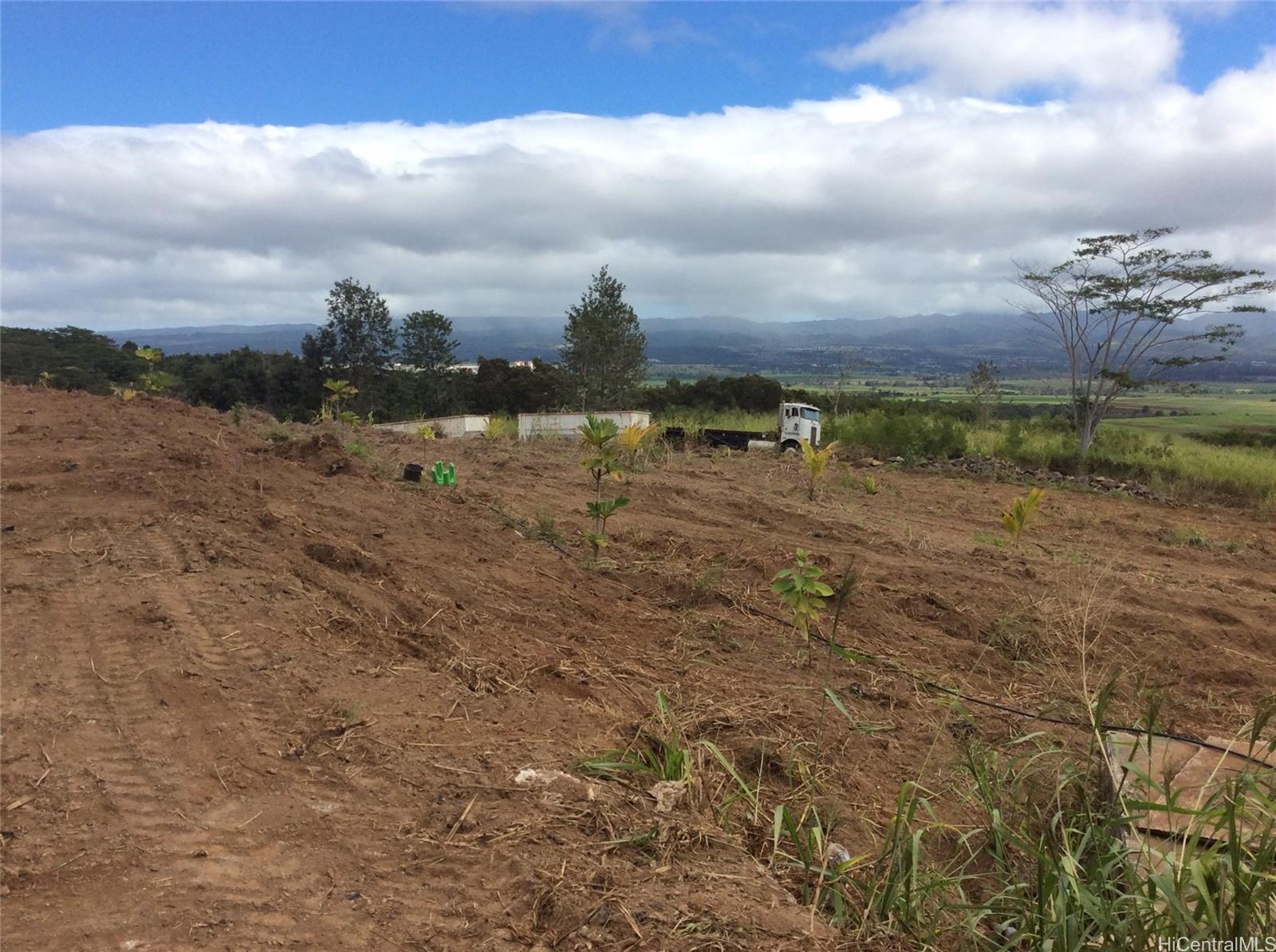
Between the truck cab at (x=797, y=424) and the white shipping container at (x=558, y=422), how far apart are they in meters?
2.81

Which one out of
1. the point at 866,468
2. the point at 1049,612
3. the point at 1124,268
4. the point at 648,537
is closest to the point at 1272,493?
the point at 866,468

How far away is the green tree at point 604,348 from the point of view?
88.6 feet

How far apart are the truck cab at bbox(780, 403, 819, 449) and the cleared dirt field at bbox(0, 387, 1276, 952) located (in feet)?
Answer: 26.4

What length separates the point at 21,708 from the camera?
9.32ft

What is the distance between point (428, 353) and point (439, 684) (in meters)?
31.1

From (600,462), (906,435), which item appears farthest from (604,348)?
(600,462)

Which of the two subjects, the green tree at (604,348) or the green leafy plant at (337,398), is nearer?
the green leafy plant at (337,398)

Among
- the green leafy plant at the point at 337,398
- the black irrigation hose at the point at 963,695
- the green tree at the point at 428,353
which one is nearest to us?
the black irrigation hose at the point at 963,695

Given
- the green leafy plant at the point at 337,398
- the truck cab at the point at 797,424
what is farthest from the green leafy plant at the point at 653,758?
the truck cab at the point at 797,424

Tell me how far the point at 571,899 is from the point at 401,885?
49 centimetres

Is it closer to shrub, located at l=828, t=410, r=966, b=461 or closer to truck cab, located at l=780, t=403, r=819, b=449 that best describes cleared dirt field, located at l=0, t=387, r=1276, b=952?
shrub, located at l=828, t=410, r=966, b=461

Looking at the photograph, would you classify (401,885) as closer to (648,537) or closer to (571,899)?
(571,899)

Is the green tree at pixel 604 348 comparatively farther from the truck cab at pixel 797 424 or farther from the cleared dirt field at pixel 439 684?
the cleared dirt field at pixel 439 684

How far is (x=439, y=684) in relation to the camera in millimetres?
3484
